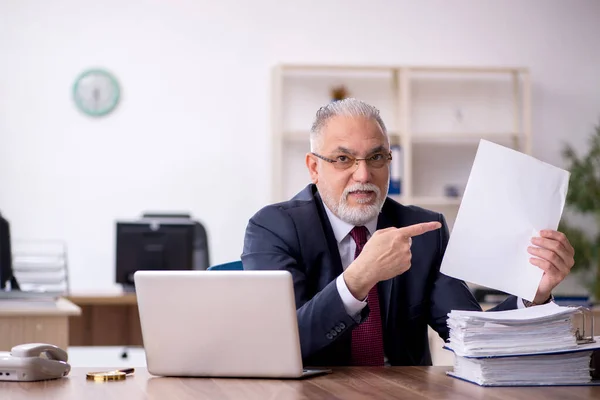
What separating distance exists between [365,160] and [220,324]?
26.8 inches

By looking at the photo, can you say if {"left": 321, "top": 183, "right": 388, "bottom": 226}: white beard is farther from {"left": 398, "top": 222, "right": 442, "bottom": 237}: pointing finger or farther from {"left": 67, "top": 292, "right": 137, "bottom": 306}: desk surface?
{"left": 67, "top": 292, "right": 137, "bottom": 306}: desk surface

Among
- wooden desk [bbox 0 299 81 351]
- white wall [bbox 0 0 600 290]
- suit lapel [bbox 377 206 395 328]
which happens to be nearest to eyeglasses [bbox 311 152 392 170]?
suit lapel [bbox 377 206 395 328]

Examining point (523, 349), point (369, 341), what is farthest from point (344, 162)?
point (523, 349)

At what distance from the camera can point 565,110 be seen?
6.38m

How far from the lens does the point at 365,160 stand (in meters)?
2.24

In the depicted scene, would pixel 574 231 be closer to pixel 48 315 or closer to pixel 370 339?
Answer: pixel 48 315

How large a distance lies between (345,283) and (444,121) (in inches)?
176

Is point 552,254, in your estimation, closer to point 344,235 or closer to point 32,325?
point 344,235

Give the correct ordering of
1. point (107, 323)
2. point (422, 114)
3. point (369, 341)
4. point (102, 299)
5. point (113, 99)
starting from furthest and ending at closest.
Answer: point (422, 114)
point (113, 99)
point (107, 323)
point (102, 299)
point (369, 341)

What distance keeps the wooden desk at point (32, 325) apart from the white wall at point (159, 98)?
243 cm

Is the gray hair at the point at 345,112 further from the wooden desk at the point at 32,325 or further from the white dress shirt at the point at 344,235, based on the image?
the wooden desk at the point at 32,325

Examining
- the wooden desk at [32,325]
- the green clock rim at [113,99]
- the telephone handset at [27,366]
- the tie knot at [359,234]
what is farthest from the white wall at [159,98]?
the telephone handset at [27,366]

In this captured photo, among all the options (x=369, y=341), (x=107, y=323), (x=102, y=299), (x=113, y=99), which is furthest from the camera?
(x=113, y=99)

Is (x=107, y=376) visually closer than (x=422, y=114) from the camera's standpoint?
Yes
